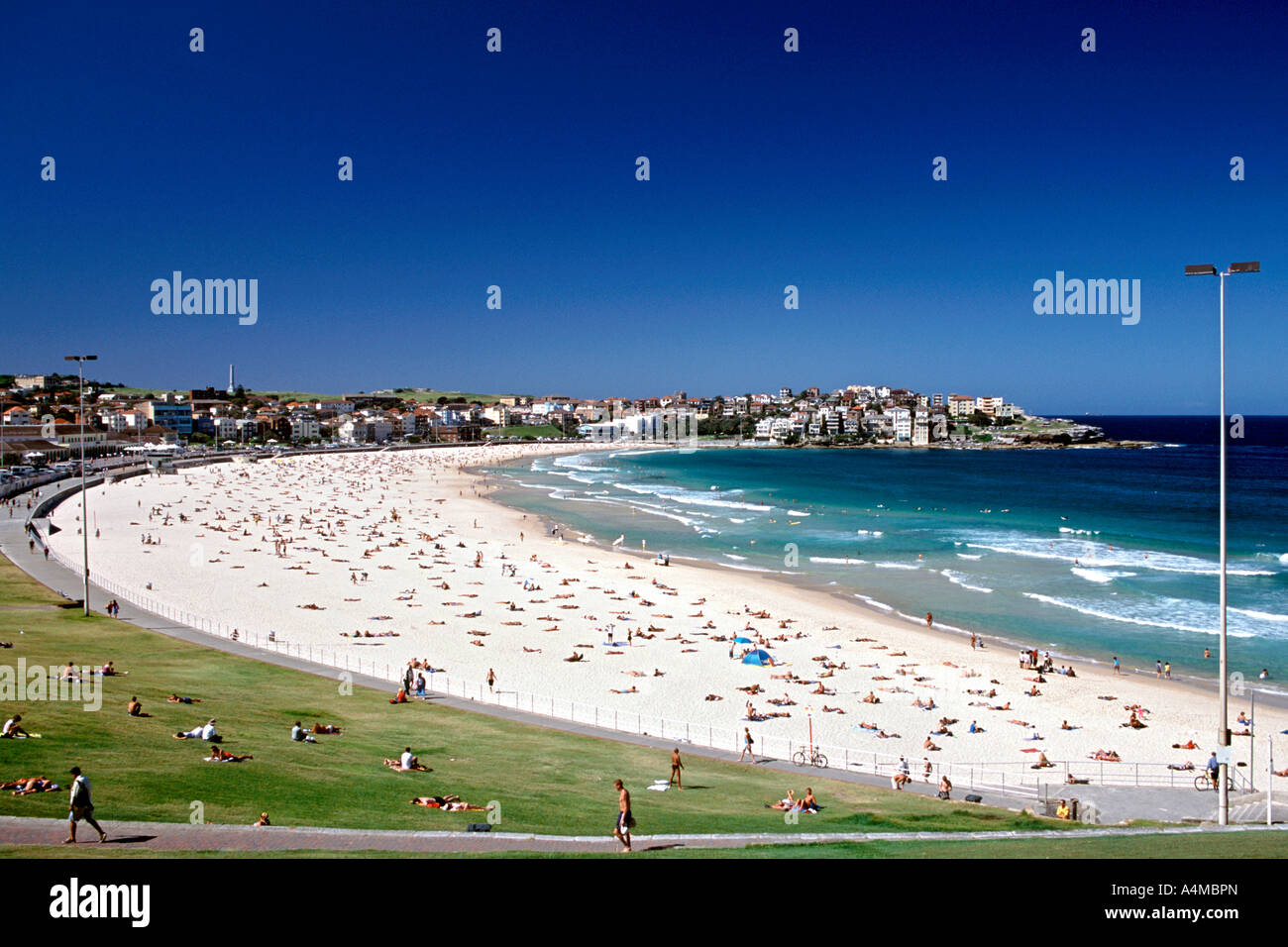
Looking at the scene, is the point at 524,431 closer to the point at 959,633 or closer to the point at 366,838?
the point at 959,633

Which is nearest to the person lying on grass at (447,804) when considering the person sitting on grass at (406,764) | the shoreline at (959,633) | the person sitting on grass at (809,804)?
the person sitting on grass at (406,764)

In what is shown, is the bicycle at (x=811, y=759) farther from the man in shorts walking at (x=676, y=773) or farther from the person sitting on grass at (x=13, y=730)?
the person sitting on grass at (x=13, y=730)

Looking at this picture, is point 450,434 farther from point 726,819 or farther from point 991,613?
point 726,819

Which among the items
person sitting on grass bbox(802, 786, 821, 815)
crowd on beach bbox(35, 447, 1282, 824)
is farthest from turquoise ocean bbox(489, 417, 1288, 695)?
person sitting on grass bbox(802, 786, 821, 815)

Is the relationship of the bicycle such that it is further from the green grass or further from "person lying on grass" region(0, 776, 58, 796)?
the green grass

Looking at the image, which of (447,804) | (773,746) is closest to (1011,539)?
(773,746)
